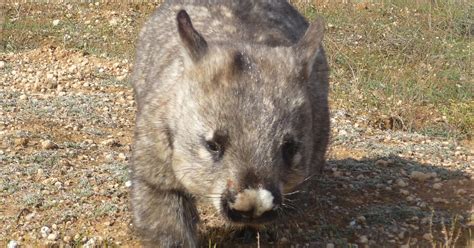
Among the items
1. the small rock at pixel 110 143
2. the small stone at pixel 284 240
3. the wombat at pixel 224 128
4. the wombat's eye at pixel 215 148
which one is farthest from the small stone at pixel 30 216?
the wombat's eye at pixel 215 148

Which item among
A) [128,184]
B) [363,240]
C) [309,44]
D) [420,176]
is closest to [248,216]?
[309,44]

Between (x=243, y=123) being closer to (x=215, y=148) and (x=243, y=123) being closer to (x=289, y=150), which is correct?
(x=215, y=148)

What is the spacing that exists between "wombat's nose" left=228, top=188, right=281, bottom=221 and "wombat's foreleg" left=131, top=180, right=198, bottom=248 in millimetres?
879

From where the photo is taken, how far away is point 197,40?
12.1 ft

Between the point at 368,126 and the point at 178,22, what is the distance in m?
3.95

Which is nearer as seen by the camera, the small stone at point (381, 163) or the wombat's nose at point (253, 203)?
the wombat's nose at point (253, 203)

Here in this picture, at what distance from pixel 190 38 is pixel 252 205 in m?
1.02

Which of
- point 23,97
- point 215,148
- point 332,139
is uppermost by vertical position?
point 215,148

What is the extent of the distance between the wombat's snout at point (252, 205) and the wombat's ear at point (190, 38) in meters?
0.86

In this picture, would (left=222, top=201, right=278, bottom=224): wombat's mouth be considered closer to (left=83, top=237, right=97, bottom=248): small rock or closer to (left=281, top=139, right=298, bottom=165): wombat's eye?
(left=281, top=139, right=298, bottom=165): wombat's eye

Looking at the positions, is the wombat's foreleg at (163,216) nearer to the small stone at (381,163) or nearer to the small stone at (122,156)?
the small stone at (122,156)

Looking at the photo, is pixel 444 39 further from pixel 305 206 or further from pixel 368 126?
pixel 305 206

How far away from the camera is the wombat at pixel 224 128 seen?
3.28 meters

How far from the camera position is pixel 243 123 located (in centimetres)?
331
